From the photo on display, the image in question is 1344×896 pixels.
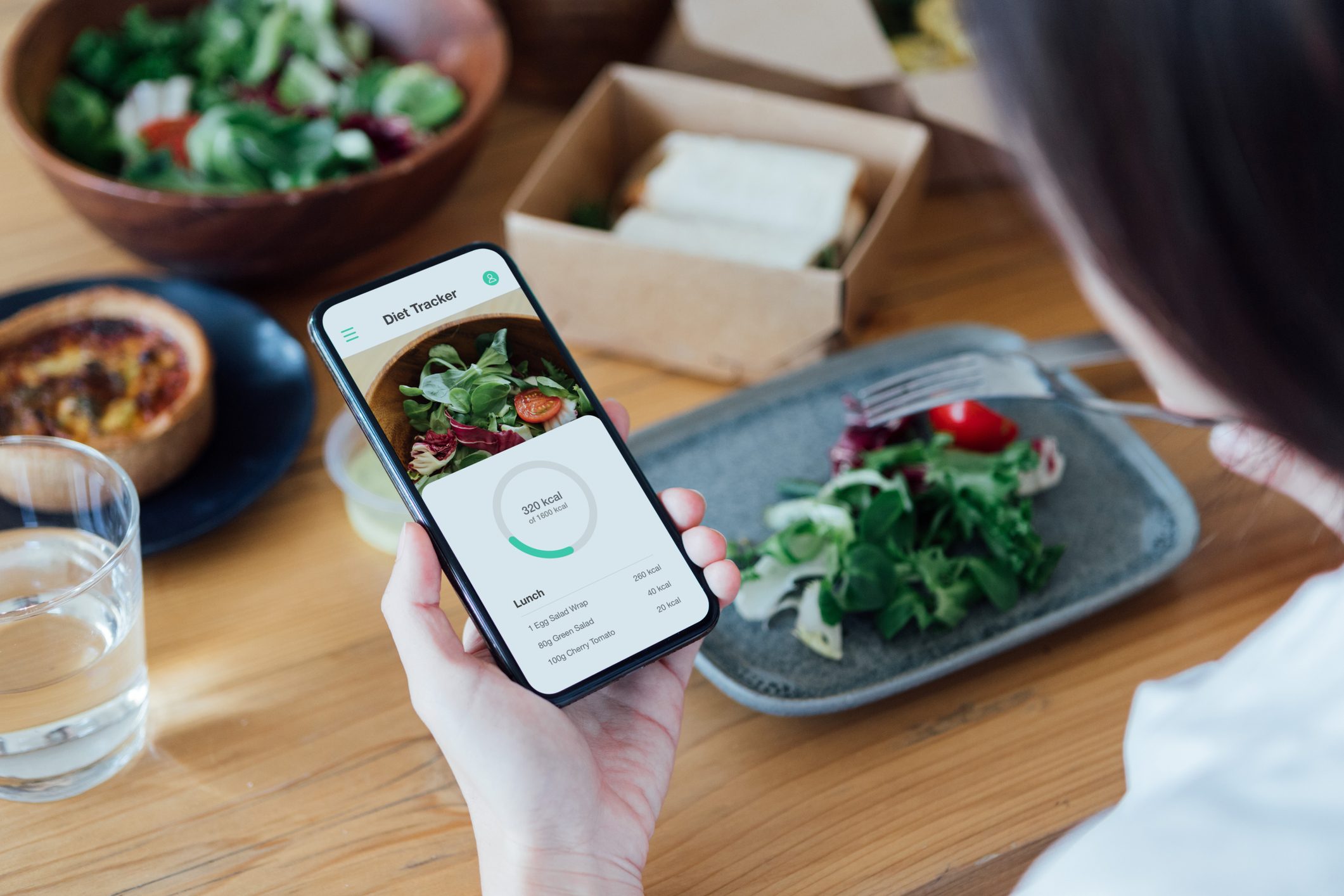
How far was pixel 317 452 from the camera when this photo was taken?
89 centimetres

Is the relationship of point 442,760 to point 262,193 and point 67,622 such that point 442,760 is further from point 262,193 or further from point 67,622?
point 262,193

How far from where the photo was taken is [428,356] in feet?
2.08

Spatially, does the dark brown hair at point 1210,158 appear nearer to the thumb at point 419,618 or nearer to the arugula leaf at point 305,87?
the thumb at point 419,618

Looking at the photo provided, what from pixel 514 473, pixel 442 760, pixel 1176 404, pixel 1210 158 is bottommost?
pixel 442 760

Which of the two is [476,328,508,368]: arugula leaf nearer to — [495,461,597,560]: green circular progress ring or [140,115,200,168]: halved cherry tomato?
[495,461,597,560]: green circular progress ring

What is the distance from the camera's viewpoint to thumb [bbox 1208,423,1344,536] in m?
0.75

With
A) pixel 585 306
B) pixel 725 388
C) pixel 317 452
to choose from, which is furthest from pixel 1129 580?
pixel 317 452

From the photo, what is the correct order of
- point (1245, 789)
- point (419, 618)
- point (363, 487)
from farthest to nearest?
point (363, 487), point (419, 618), point (1245, 789)

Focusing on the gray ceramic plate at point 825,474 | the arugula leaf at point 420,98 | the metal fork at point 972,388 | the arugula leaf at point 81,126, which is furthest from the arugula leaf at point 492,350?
the arugula leaf at point 81,126

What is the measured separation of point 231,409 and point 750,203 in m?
0.49

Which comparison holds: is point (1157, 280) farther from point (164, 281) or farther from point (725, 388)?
point (164, 281)

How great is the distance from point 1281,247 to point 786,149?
68 centimetres

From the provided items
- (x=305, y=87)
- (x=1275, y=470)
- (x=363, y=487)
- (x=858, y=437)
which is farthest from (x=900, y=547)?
(x=305, y=87)

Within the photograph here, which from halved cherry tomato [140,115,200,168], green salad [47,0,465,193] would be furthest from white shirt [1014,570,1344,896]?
halved cherry tomato [140,115,200,168]
